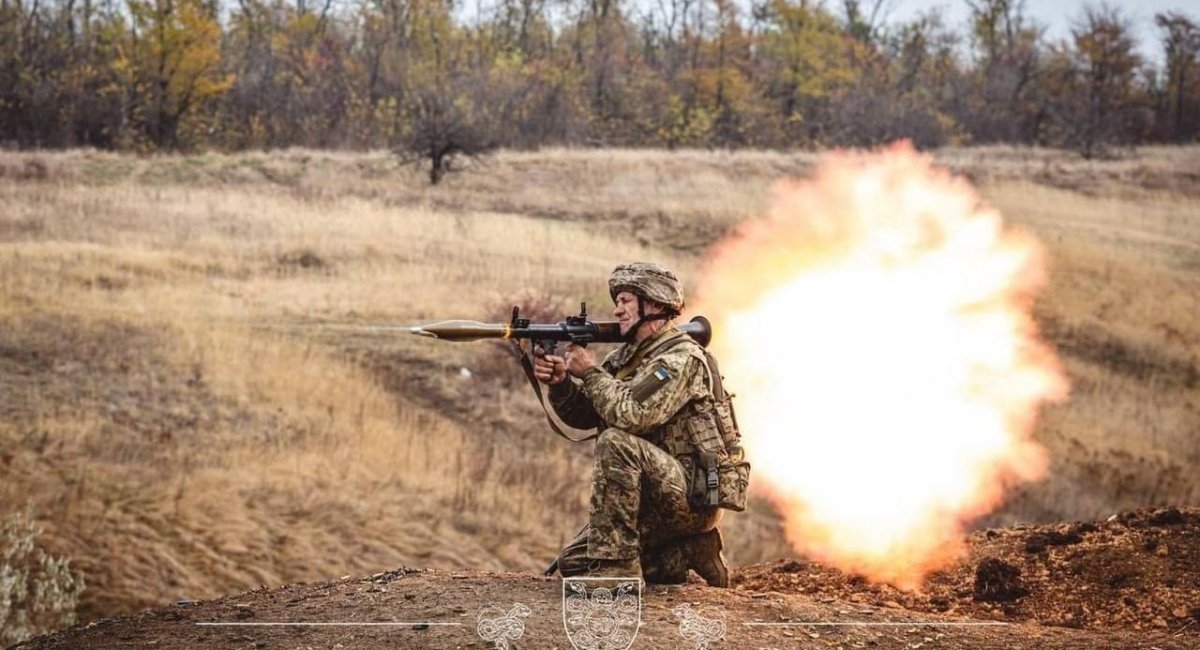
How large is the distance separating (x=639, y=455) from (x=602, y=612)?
845 millimetres

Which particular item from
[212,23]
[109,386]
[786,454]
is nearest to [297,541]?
[109,386]

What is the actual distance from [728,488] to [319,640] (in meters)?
2.30

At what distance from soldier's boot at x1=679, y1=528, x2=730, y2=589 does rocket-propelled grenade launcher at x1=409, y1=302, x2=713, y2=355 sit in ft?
4.02

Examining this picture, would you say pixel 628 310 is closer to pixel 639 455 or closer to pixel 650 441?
pixel 650 441

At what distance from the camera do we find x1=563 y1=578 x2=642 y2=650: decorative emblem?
673 cm

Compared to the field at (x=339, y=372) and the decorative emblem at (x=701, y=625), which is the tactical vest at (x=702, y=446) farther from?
the field at (x=339, y=372)

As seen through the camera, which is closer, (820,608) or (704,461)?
(704,461)

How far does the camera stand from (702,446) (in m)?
7.57

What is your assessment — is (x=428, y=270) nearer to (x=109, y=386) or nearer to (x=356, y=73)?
(x=109, y=386)

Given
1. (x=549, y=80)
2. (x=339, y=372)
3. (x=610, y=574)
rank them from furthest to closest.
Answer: (x=549, y=80)
(x=339, y=372)
(x=610, y=574)

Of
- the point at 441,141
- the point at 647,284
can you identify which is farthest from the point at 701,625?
the point at 441,141

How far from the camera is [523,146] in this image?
51.2 m

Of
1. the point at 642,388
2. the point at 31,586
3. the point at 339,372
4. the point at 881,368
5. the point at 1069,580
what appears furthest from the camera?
the point at 339,372

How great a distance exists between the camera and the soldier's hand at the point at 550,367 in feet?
24.2
